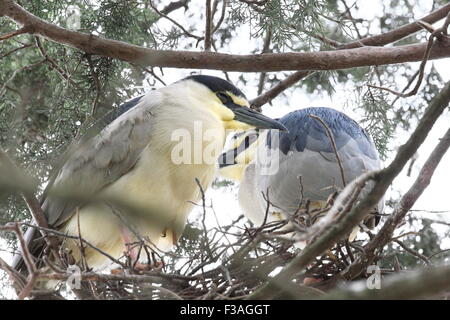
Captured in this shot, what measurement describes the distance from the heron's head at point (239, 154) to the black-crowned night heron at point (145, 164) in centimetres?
46

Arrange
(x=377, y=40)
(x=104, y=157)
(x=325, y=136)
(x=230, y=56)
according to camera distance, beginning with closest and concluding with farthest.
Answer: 1. (x=230, y=56)
2. (x=104, y=157)
3. (x=325, y=136)
4. (x=377, y=40)

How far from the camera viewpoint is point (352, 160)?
8.78 ft

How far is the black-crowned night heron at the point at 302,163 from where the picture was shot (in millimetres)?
2674

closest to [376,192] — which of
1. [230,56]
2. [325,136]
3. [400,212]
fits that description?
[400,212]

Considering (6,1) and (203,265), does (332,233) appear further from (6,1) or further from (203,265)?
(6,1)

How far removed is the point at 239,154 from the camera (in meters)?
3.28

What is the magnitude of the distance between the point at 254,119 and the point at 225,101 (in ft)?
0.63

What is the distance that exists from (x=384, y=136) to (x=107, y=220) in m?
1.30

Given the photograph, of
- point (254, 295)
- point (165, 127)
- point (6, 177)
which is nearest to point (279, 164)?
point (165, 127)

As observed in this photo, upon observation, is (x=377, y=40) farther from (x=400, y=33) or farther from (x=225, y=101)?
(x=225, y=101)

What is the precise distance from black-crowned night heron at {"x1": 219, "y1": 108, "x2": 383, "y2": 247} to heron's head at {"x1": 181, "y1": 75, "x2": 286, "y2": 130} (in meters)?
0.22

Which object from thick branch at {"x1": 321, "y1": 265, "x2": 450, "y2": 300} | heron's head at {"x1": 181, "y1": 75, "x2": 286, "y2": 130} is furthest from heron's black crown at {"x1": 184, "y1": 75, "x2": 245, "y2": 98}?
thick branch at {"x1": 321, "y1": 265, "x2": 450, "y2": 300}

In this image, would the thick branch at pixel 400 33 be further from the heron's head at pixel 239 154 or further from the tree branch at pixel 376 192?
the tree branch at pixel 376 192

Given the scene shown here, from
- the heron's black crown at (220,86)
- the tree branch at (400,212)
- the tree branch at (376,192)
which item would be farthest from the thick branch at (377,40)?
the tree branch at (376,192)
